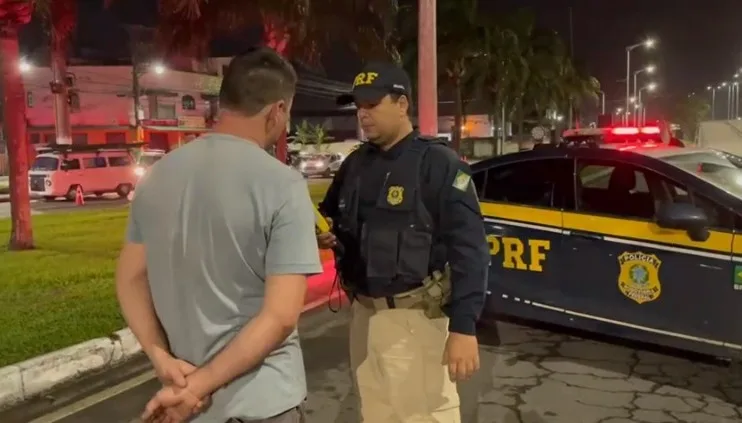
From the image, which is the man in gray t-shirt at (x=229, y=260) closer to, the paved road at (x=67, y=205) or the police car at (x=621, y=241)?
the police car at (x=621, y=241)

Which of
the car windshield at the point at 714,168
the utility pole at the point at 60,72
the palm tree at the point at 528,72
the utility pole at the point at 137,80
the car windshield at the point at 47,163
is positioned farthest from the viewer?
the utility pole at the point at 137,80

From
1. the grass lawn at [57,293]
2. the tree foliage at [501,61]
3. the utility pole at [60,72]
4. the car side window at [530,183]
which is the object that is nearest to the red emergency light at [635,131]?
the car side window at [530,183]

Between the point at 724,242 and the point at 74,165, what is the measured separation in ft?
71.6

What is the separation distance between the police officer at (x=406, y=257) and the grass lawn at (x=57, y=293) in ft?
11.0

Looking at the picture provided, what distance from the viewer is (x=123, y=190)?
79.8 feet

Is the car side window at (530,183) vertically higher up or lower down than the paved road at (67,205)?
higher up

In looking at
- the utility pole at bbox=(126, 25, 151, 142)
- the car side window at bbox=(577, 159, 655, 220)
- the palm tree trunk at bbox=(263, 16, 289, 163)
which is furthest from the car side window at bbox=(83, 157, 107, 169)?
the car side window at bbox=(577, 159, 655, 220)

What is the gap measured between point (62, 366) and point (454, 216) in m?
3.52

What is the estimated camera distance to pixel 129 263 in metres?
1.99

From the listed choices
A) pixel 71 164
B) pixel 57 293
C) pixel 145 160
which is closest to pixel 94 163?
pixel 71 164

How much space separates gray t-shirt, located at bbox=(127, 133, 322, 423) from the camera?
1.83 meters

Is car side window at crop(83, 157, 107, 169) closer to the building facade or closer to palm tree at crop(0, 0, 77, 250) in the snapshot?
palm tree at crop(0, 0, 77, 250)

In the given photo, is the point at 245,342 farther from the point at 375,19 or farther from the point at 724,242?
the point at 375,19

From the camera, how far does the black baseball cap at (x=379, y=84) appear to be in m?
2.71
